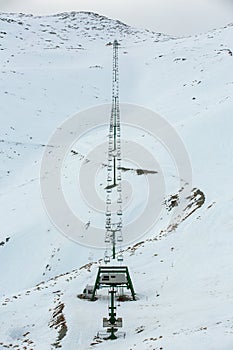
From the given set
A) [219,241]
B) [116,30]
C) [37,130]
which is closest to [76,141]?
[37,130]

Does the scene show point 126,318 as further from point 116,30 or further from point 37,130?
point 116,30

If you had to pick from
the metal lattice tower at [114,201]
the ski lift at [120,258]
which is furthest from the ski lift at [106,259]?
the ski lift at [120,258]

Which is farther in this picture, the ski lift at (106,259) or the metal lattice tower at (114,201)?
the metal lattice tower at (114,201)

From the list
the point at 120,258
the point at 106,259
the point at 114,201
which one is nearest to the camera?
the point at 120,258

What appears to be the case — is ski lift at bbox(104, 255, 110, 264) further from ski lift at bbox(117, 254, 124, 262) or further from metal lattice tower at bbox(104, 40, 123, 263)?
ski lift at bbox(117, 254, 124, 262)

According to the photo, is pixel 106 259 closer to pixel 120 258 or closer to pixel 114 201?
pixel 120 258

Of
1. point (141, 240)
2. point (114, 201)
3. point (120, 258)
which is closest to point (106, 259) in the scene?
point (120, 258)

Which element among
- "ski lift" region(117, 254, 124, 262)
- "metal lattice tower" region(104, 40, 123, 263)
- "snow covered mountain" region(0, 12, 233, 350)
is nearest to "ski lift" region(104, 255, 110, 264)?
"metal lattice tower" region(104, 40, 123, 263)

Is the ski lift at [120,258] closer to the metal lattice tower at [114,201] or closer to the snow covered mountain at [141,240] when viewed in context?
the metal lattice tower at [114,201]
